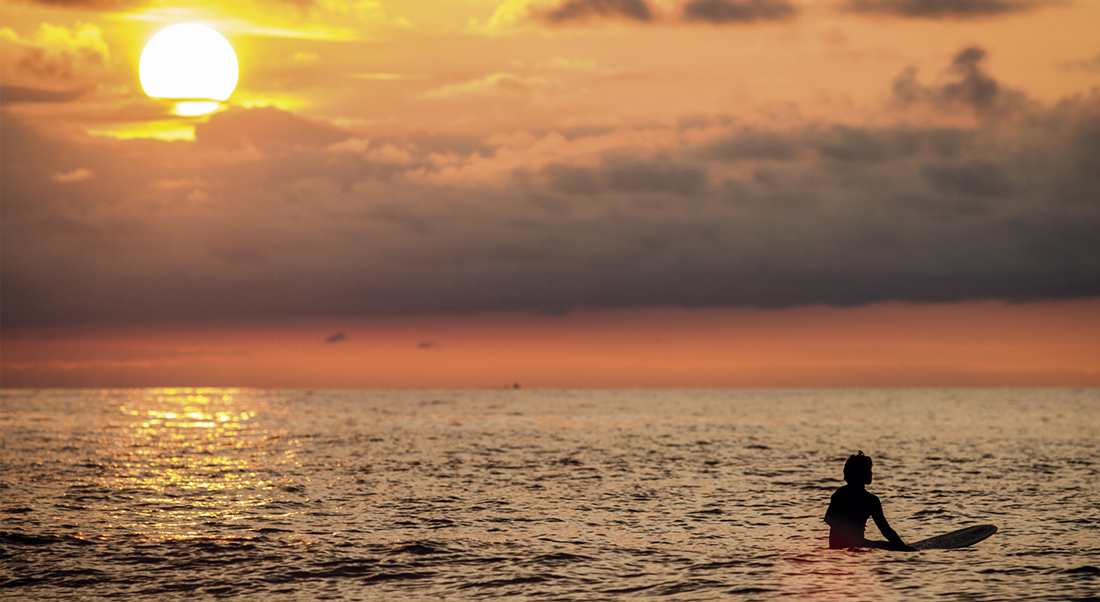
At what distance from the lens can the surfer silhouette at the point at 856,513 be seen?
21.6m

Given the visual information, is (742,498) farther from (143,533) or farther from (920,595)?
(143,533)

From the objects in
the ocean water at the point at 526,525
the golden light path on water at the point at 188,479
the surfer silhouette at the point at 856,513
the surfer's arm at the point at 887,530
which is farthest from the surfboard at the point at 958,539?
the golden light path on water at the point at 188,479

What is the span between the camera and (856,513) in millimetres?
22797

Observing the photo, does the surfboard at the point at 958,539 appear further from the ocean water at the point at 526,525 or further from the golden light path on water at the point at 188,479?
the golden light path on water at the point at 188,479

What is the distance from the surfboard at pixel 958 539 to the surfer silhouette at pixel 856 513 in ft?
2.57

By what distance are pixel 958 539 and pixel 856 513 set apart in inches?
160

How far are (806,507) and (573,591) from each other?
1610 cm

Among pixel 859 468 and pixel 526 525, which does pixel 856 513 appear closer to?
pixel 859 468

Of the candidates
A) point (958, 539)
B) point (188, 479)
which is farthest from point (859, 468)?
point (188, 479)

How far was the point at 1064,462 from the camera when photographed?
2076 inches

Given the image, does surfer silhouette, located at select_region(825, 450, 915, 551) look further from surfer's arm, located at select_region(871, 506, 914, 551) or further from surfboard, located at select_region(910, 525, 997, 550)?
surfboard, located at select_region(910, 525, 997, 550)

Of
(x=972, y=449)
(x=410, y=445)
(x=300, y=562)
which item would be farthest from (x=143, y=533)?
(x=972, y=449)

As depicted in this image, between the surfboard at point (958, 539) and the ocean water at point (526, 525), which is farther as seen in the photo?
the surfboard at point (958, 539)

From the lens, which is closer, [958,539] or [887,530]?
[887,530]
